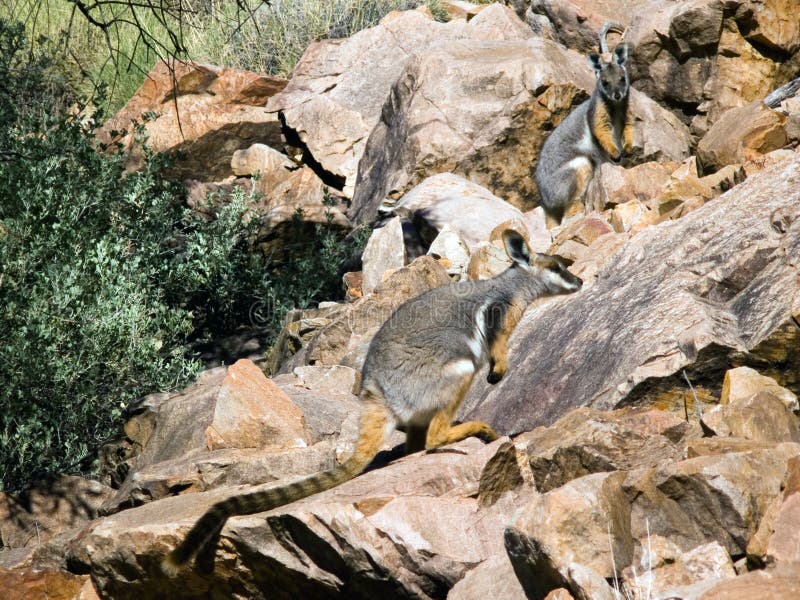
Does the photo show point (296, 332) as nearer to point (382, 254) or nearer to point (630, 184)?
point (382, 254)

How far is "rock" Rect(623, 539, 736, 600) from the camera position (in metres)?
3.87

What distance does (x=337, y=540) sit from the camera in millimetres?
5145

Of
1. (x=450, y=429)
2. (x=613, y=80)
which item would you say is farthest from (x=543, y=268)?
(x=613, y=80)

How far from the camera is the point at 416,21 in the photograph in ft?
55.7

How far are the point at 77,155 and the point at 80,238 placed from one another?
4.70 ft

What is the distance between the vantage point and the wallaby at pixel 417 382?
217 inches

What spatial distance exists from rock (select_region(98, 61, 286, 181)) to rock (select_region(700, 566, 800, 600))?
44.0ft

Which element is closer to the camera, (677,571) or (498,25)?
(677,571)

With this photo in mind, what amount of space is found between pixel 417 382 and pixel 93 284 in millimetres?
4825

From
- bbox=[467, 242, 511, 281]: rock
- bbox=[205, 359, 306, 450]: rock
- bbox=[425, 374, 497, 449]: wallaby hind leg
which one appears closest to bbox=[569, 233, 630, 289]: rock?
bbox=[467, 242, 511, 281]: rock

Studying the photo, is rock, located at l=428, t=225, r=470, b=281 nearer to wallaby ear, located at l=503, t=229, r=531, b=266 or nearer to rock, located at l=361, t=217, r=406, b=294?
rock, located at l=361, t=217, r=406, b=294

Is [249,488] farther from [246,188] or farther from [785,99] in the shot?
[246,188]

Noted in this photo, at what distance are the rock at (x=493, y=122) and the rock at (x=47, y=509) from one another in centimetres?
Answer: 637

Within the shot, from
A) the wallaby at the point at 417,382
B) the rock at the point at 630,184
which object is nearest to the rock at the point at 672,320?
the wallaby at the point at 417,382
